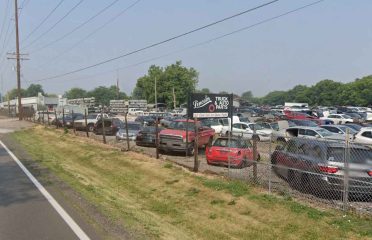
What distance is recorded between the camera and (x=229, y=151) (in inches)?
659

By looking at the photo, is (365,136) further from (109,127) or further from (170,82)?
(170,82)

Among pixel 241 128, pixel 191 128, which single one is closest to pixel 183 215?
pixel 191 128

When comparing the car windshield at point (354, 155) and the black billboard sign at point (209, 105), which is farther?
the black billboard sign at point (209, 105)

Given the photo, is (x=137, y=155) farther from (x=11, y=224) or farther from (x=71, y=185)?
(x=11, y=224)

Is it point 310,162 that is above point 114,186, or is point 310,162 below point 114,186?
above

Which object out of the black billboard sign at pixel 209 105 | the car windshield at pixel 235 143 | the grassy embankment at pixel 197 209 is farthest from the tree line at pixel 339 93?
the grassy embankment at pixel 197 209

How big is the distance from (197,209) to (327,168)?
3.44 meters

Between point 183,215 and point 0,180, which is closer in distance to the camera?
point 183,215

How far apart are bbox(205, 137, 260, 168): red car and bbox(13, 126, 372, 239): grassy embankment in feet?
6.02

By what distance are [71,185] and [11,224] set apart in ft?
14.4

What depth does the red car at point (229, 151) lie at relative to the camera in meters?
16.8

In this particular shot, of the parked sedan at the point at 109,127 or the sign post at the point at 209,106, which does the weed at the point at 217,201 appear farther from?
the parked sedan at the point at 109,127

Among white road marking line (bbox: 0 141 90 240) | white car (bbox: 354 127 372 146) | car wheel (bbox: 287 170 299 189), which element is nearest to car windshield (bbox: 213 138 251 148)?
car wheel (bbox: 287 170 299 189)

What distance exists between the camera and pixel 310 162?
1180 centimetres
